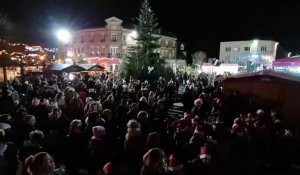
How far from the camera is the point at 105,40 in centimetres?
5753

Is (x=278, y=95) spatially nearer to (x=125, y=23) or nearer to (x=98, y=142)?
(x=98, y=142)

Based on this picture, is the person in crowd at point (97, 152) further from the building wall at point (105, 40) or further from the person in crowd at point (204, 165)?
the building wall at point (105, 40)

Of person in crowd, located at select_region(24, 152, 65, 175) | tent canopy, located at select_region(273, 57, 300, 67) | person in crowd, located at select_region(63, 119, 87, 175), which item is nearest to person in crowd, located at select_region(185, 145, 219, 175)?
person in crowd, located at select_region(63, 119, 87, 175)

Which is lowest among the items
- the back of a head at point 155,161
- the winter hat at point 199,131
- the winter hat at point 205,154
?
the winter hat at point 205,154

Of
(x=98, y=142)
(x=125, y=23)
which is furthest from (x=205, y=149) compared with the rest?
(x=125, y=23)

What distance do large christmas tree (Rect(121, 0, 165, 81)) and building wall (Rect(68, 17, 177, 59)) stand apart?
87.8 ft

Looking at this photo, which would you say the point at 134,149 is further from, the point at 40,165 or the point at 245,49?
the point at 245,49

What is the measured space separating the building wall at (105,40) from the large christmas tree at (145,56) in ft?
87.8

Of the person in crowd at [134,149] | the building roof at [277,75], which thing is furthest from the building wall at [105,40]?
the person in crowd at [134,149]

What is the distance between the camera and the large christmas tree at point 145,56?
26531 millimetres

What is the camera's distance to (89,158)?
5531mm

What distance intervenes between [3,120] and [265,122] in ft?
22.3

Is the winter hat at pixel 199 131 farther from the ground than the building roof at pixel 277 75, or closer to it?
closer to it

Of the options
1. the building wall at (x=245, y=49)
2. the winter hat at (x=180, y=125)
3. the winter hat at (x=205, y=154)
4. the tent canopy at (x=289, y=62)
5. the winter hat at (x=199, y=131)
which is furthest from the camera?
the building wall at (x=245, y=49)
